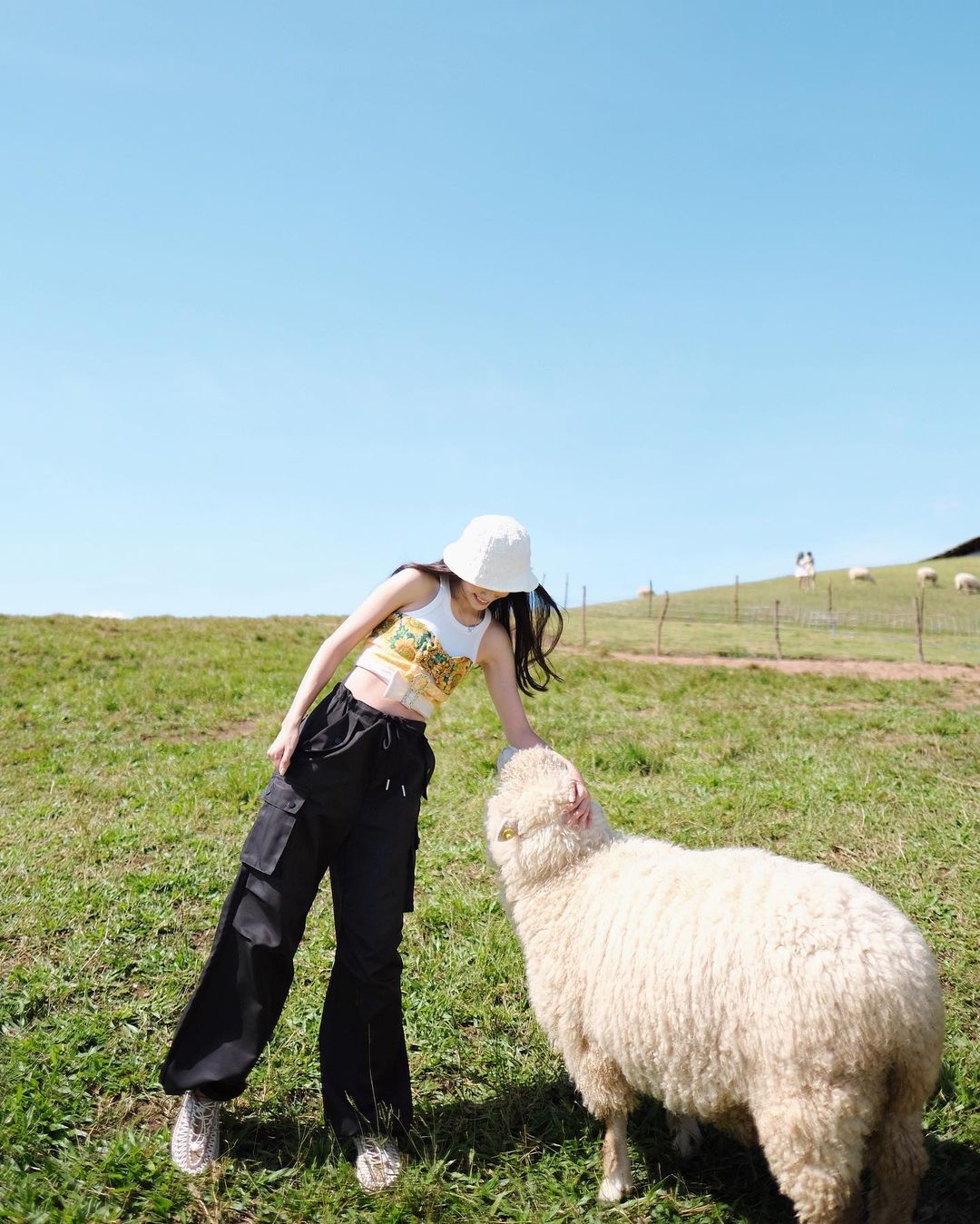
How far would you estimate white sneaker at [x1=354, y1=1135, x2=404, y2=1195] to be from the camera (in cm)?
330

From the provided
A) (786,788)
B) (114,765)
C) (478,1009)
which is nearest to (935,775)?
(786,788)

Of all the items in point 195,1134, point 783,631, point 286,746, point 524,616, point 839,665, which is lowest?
point 195,1134

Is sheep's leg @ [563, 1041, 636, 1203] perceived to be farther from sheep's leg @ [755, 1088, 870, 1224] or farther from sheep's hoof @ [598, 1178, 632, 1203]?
sheep's leg @ [755, 1088, 870, 1224]

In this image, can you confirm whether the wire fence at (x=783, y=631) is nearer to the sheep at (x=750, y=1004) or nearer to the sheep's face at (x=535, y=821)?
the sheep's face at (x=535, y=821)

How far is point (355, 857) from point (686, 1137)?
1.80 meters

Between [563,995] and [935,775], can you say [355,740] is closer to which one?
[563,995]

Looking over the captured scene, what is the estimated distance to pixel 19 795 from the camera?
8.70m

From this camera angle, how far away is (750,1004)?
2723 millimetres

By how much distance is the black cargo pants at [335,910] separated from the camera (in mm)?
3369

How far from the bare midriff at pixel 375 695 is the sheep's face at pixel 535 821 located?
498 mm

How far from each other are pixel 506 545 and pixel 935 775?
21.0ft

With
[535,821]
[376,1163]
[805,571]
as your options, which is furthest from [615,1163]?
[805,571]

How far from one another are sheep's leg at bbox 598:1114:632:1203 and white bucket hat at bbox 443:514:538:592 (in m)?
2.11

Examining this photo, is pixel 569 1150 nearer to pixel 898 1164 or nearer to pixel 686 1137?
pixel 686 1137
